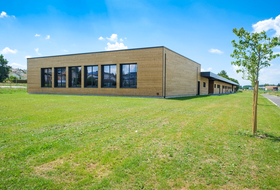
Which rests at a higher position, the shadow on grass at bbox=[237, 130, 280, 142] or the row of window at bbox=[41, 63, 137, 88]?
the row of window at bbox=[41, 63, 137, 88]

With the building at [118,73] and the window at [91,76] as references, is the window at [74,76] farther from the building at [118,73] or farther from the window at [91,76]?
the window at [91,76]

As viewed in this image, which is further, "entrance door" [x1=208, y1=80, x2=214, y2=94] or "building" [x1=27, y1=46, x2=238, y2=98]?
"entrance door" [x1=208, y1=80, x2=214, y2=94]

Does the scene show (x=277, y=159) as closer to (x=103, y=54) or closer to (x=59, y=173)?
(x=59, y=173)

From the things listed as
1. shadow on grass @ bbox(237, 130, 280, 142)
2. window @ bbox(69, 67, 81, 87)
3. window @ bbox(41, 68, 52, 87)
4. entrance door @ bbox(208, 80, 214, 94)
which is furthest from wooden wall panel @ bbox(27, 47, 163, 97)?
entrance door @ bbox(208, 80, 214, 94)

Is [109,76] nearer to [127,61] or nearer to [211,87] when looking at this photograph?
[127,61]

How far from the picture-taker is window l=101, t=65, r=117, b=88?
992 inches

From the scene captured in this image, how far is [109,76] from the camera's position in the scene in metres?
25.6

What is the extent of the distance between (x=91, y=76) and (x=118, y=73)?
17.3ft

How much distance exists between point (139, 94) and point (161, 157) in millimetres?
19363

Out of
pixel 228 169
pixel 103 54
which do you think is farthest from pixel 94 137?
pixel 103 54

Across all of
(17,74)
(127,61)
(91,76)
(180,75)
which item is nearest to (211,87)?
(180,75)

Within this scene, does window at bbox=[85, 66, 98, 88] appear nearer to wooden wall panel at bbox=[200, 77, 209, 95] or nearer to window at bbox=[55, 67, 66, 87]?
window at bbox=[55, 67, 66, 87]

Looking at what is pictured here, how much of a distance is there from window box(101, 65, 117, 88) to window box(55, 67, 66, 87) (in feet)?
26.5

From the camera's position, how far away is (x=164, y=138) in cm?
523
